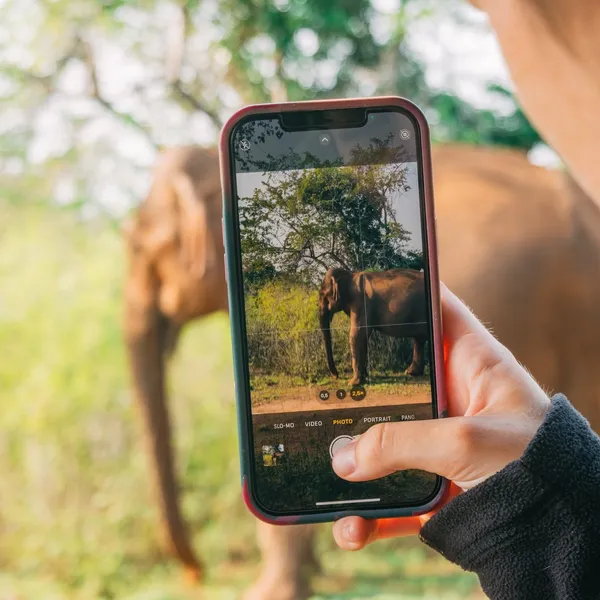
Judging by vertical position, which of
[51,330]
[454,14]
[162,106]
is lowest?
[51,330]

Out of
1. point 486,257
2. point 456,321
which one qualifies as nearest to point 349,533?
point 456,321

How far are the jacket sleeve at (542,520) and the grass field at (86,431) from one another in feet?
4.29

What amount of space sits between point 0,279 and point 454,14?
107 centimetres

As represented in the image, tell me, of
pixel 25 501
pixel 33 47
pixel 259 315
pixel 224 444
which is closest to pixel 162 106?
pixel 33 47

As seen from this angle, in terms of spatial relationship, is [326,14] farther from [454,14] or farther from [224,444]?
[224,444]

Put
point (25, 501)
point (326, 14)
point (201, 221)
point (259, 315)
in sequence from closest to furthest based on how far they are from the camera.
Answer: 1. point (259, 315)
2. point (201, 221)
3. point (326, 14)
4. point (25, 501)

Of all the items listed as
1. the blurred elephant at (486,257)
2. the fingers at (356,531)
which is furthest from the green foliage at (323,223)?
the blurred elephant at (486,257)

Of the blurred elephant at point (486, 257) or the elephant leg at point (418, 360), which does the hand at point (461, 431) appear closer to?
the elephant leg at point (418, 360)

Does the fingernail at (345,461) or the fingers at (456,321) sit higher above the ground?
the fingers at (456,321)

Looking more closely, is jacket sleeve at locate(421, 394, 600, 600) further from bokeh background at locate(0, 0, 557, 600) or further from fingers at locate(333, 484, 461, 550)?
bokeh background at locate(0, 0, 557, 600)

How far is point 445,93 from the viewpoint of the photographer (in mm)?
1741

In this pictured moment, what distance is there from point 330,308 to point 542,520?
12 centimetres

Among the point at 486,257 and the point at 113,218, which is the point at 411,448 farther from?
the point at 113,218

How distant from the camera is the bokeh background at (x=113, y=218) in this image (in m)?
1.72
